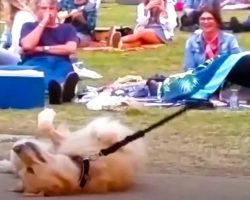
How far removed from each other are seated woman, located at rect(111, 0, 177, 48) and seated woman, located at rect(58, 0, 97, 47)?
22.4 inches

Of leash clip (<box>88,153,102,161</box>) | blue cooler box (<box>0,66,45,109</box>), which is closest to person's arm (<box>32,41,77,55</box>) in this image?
blue cooler box (<box>0,66,45,109</box>)

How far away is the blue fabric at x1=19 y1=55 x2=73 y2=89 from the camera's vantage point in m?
11.5

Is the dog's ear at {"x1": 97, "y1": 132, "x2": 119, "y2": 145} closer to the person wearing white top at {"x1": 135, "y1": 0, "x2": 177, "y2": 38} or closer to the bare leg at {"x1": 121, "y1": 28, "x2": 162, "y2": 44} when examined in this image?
the bare leg at {"x1": 121, "y1": 28, "x2": 162, "y2": 44}

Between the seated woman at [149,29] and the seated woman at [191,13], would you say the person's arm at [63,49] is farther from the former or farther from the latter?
the seated woman at [191,13]

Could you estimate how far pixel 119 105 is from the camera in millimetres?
10680

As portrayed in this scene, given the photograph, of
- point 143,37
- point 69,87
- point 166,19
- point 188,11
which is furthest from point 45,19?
point 188,11

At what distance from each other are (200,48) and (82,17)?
22.0 feet

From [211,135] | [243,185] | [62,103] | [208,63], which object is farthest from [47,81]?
[243,185]

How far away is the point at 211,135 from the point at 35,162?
3.28m

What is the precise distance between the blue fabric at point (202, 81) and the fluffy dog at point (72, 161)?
4810 mm

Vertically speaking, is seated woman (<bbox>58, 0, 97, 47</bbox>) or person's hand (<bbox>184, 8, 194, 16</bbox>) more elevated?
seated woman (<bbox>58, 0, 97, 47</bbox>)

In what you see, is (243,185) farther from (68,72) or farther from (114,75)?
(114,75)

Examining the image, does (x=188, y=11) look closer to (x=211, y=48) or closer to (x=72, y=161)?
(x=211, y=48)

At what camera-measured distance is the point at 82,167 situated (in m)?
6.07
